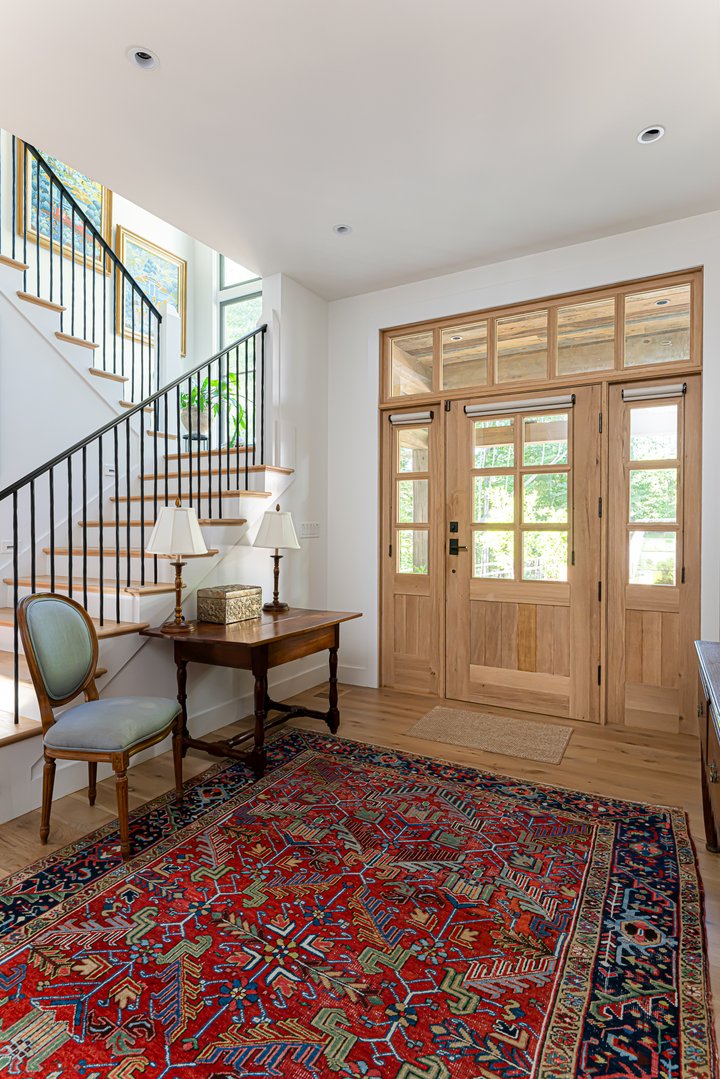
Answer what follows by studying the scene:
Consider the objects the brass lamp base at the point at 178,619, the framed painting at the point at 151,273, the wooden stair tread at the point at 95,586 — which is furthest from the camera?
the framed painting at the point at 151,273

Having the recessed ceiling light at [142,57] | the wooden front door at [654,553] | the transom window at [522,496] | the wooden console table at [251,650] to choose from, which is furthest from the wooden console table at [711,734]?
the recessed ceiling light at [142,57]

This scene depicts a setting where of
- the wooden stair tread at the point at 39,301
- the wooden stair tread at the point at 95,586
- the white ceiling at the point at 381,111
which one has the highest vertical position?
the white ceiling at the point at 381,111

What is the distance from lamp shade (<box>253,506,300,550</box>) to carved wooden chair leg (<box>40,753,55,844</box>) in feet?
5.37

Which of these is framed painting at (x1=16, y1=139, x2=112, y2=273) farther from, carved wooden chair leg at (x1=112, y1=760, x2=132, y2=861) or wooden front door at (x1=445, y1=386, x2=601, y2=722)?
carved wooden chair leg at (x1=112, y1=760, x2=132, y2=861)

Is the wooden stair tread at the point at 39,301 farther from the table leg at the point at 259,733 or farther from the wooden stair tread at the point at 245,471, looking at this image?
the table leg at the point at 259,733

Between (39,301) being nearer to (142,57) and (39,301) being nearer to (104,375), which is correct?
(104,375)

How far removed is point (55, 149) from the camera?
285cm

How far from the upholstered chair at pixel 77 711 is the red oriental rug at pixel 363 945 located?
0.27 metres

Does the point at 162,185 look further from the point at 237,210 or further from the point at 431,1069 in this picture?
the point at 431,1069

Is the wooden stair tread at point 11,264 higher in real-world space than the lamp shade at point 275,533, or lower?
higher

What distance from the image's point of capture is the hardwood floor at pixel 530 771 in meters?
2.21

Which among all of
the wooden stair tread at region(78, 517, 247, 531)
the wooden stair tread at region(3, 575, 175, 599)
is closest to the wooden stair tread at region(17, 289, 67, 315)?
the wooden stair tread at region(78, 517, 247, 531)

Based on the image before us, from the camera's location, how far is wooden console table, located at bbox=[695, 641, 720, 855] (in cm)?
176

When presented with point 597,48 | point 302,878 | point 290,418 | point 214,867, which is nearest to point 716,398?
point 597,48
